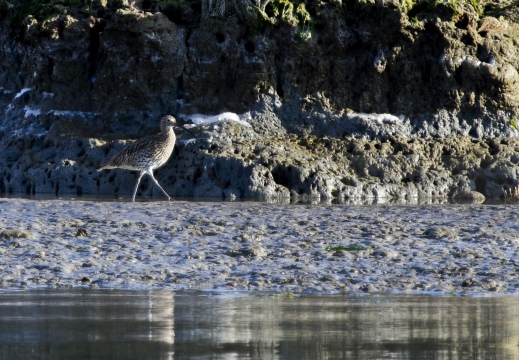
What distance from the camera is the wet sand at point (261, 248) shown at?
8727 millimetres

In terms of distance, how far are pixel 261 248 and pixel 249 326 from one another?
11.9ft

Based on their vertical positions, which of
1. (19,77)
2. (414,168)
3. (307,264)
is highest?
(19,77)

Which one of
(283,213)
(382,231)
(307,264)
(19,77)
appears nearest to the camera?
(307,264)

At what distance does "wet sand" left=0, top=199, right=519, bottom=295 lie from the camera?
873cm

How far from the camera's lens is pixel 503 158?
64.7 feet

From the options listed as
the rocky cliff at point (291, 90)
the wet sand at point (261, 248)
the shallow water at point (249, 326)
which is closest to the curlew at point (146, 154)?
the rocky cliff at point (291, 90)

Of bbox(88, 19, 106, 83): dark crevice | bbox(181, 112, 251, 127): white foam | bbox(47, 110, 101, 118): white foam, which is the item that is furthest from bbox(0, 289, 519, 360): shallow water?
bbox(88, 19, 106, 83): dark crevice

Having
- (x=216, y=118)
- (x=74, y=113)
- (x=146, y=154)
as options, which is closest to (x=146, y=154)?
(x=146, y=154)

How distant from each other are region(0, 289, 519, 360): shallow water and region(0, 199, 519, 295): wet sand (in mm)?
624

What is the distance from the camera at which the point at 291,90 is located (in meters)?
20.0

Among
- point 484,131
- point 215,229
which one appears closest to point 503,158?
point 484,131

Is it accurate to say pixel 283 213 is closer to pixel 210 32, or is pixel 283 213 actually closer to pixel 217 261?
pixel 217 261

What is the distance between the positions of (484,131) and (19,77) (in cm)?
1045

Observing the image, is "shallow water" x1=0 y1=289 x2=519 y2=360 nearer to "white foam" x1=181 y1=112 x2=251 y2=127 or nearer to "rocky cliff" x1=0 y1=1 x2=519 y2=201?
"rocky cliff" x1=0 y1=1 x2=519 y2=201
